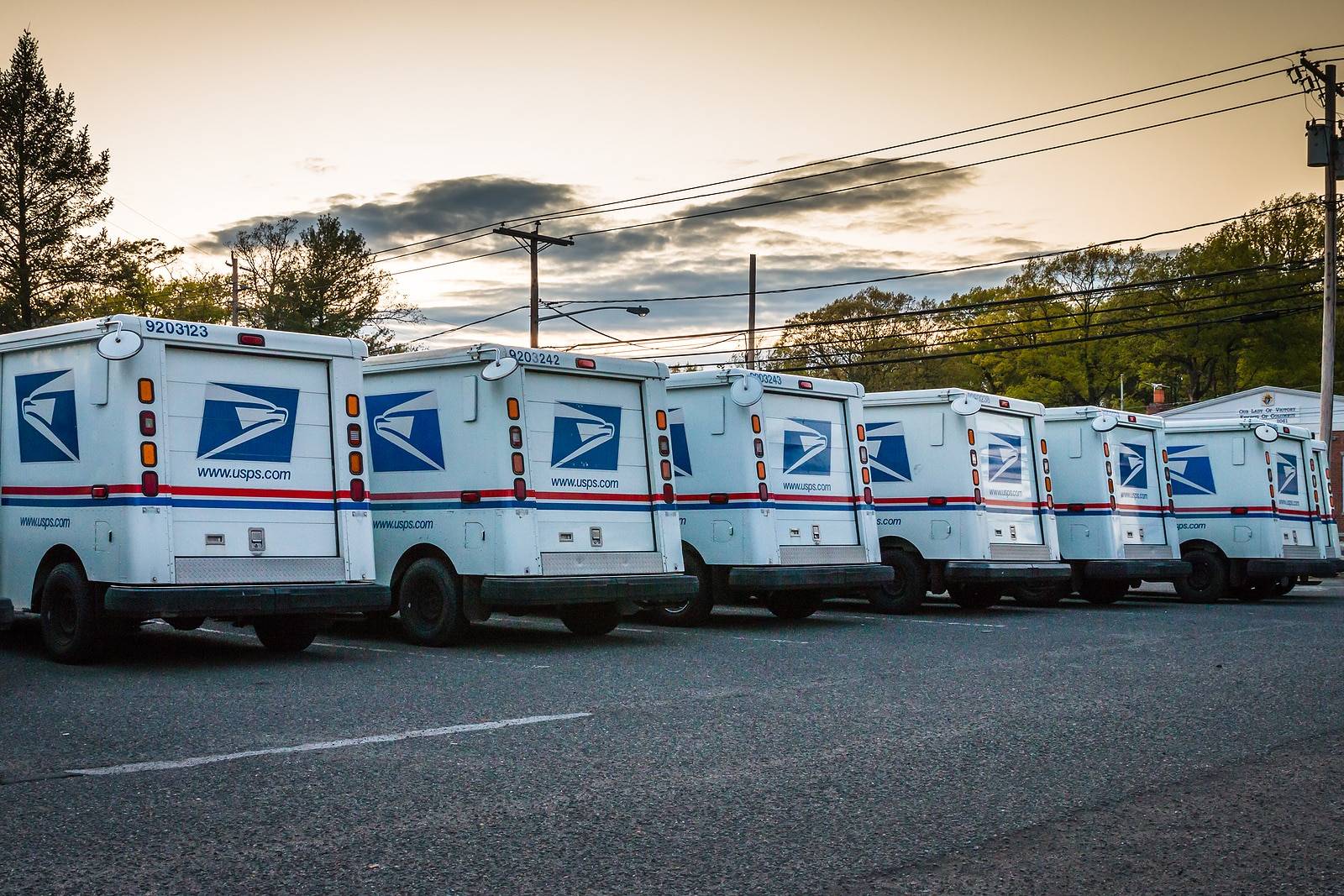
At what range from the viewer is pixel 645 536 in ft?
43.0

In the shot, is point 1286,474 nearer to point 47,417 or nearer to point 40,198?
point 47,417

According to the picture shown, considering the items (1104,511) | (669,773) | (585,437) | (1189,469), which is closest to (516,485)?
(585,437)

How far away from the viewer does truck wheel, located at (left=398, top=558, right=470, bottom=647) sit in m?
12.0

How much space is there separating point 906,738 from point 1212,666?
454cm

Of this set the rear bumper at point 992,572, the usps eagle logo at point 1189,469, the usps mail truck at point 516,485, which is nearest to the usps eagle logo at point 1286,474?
the usps eagle logo at point 1189,469

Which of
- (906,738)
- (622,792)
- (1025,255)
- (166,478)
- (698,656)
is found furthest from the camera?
(1025,255)

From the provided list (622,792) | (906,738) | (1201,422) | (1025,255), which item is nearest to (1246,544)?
(1201,422)

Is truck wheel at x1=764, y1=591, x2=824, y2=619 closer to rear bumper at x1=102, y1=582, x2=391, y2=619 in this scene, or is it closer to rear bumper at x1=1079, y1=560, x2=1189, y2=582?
rear bumper at x1=1079, y1=560, x2=1189, y2=582

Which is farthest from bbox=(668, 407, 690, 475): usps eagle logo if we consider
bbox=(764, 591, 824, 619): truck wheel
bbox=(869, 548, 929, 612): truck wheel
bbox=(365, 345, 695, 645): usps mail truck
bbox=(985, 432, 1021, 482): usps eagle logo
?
bbox=(985, 432, 1021, 482): usps eagle logo

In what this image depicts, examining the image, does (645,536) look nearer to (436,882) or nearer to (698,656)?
(698,656)

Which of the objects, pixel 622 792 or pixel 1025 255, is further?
pixel 1025 255

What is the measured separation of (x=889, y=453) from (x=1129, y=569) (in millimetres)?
4079

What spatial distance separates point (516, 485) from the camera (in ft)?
39.1

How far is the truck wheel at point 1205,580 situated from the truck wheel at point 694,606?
9025 mm
